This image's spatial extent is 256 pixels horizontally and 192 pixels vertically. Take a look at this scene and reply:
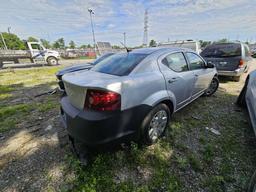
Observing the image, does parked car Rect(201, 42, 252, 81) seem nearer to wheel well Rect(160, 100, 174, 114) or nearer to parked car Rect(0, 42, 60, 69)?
wheel well Rect(160, 100, 174, 114)

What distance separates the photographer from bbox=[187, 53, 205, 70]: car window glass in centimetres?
331

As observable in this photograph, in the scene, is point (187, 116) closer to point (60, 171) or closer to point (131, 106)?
point (131, 106)

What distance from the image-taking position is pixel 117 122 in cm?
187

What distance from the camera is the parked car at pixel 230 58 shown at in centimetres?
571

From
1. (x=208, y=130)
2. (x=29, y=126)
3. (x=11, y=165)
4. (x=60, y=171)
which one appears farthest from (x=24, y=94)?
(x=208, y=130)

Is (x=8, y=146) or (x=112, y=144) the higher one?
(x=112, y=144)

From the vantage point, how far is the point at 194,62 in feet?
A: 11.3

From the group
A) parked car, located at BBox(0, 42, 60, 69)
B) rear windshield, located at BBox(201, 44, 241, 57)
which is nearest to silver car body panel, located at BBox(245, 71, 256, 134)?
rear windshield, located at BBox(201, 44, 241, 57)

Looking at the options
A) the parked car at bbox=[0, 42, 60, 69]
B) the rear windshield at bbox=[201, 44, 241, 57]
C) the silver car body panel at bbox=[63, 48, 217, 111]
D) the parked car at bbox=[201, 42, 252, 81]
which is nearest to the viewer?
the silver car body panel at bbox=[63, 48, 217, 111]

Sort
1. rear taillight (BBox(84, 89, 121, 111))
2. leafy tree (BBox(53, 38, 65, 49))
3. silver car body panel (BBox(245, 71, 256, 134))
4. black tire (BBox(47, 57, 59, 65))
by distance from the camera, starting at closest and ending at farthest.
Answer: rear taillight (BBox(84, 89, 121, 111)) < silver car body panel (BBox(245, 71, 256, 134)) < black tire (BBox(47, 57, 59, 65)) < leafy tree (BBox(53, 38, 65, 49))

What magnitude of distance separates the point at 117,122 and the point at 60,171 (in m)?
1.15

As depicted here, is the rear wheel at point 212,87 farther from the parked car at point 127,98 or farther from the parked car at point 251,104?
the parked car at point 127,98

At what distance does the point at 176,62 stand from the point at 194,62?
2.74 ft

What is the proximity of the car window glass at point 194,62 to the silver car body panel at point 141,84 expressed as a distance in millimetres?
294
